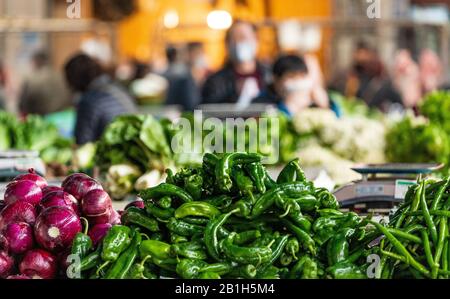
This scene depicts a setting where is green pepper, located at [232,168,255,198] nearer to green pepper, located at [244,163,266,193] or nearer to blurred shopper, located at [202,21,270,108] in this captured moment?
green pepper, located at [244,163,266,193]

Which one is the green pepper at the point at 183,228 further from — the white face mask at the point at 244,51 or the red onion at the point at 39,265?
the white face mask at the point at 244,51

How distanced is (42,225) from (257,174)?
2.57ft

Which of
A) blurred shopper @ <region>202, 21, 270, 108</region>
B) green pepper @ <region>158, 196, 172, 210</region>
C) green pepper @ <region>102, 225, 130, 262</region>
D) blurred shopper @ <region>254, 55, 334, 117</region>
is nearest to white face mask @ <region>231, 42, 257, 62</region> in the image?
blurred shopper @ <region>202, 21, 270, 108</region>

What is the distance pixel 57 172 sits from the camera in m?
6.13

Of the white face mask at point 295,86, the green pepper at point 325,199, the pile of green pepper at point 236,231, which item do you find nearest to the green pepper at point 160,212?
the pile of green pepper at point 236,231

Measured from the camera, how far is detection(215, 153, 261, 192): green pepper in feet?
10.00

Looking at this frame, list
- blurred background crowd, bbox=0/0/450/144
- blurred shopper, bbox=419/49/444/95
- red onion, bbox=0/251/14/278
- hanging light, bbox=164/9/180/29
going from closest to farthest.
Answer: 1. red onion, bbox=0/251/14/278
2. blurred background crowd, bbox=0/0/450/144
3. hanging light, bbox=164/9/180/29
4. blurred shopper, bbox=419/49/444/95

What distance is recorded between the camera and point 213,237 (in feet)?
9.52

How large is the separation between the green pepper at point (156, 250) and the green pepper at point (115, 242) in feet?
0.22

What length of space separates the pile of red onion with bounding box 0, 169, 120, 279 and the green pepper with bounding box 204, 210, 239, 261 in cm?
44

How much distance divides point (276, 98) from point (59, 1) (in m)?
11.4

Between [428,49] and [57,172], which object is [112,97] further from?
[428,49]

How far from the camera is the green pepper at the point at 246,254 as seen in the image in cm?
284

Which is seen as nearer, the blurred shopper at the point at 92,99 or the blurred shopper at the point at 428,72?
the blurred shopper at the point at 92,99
